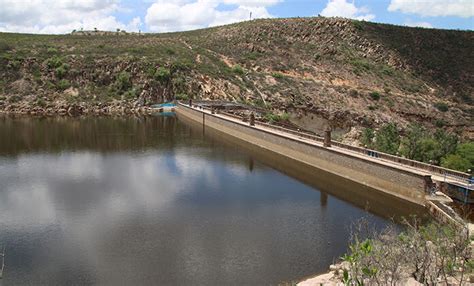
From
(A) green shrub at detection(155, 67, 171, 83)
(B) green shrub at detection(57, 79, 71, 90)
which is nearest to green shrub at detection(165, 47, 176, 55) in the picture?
(A) green shrub at detection(155, 67, 171, 83)

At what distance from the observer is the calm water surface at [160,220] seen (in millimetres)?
16109

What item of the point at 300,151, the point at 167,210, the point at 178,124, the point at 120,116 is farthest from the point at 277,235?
the point at 120,116

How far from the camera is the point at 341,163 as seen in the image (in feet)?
106

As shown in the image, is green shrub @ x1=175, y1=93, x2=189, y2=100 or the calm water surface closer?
the calm water surface

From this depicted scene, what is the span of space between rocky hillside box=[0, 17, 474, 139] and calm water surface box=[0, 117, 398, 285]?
38174mm

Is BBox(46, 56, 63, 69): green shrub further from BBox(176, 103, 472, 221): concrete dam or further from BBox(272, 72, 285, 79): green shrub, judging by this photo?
BBox(176, 103, 472, 221): concrete dam

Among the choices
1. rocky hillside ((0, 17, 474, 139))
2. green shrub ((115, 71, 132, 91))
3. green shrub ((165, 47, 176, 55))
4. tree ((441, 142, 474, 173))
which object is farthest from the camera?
green shrub ((165, 47, 176, 55))

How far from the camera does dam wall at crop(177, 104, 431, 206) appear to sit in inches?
1020

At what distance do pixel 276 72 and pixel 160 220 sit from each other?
71351 mm

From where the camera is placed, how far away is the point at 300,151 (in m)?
37.6

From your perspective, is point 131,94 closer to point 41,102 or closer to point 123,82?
point 123,82

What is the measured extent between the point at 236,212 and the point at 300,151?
15781mm

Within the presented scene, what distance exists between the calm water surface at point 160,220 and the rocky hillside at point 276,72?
1503 inches

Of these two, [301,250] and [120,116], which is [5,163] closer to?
[301,250]
